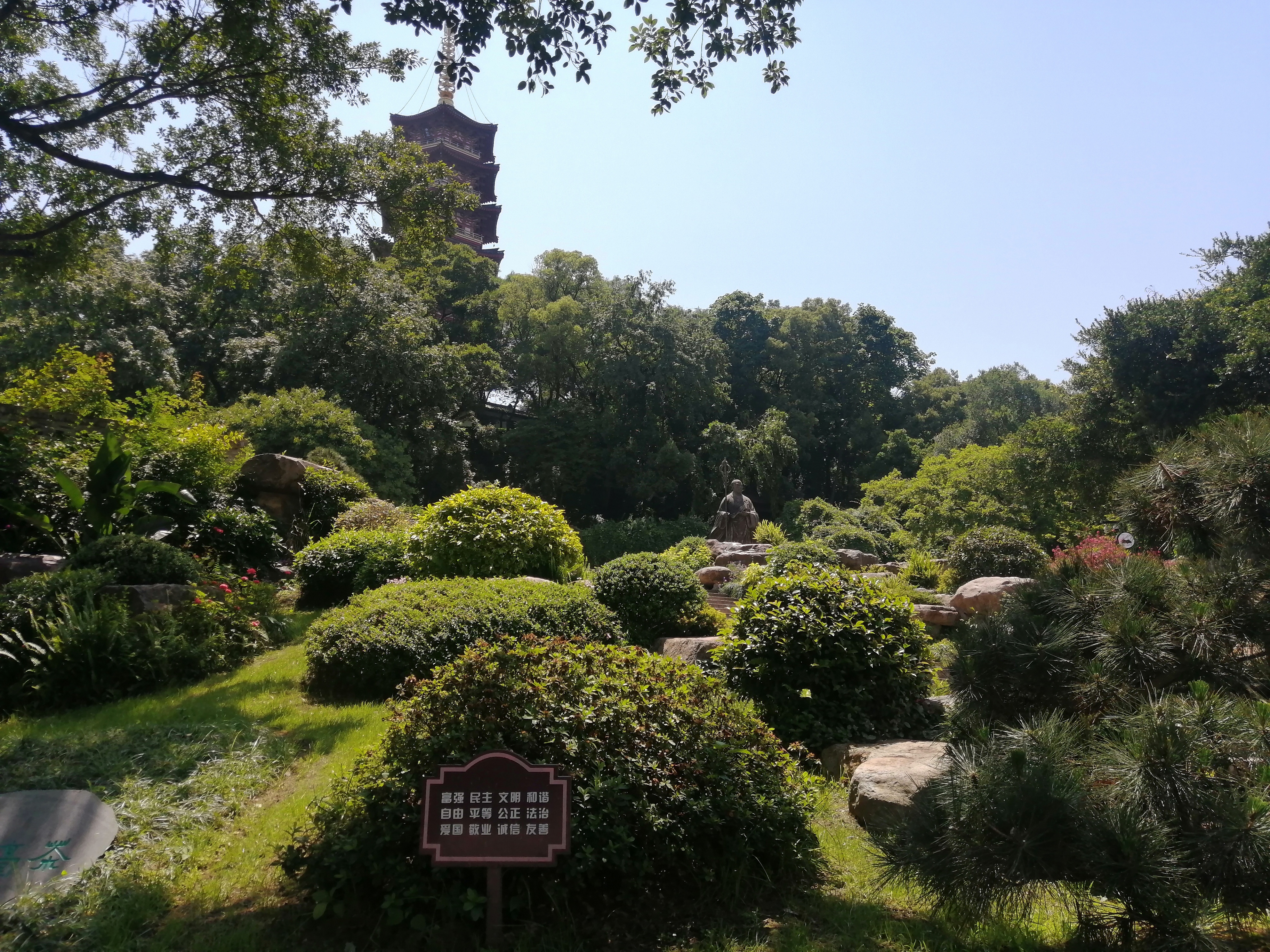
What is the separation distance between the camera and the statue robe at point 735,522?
1883 cm

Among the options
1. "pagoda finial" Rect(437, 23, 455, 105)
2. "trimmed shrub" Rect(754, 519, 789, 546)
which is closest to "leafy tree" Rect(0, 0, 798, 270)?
"pagoda finial" Rect(437, 23, 455, 105)

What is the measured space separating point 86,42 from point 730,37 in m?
6.87

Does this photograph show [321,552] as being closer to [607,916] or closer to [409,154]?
[409,154]

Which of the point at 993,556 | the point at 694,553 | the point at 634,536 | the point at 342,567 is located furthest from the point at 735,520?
the point at 342,567

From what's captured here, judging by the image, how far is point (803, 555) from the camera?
38.1ft

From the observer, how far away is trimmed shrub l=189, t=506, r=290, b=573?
406 inches

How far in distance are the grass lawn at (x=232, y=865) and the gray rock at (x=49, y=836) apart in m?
0.09

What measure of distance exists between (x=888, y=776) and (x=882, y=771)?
0.09 metres

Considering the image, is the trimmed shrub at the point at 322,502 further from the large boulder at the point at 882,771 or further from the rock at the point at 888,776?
the rock at the point at 888,776

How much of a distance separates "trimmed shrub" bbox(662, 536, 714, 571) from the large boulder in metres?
5.17

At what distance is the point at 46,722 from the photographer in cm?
566

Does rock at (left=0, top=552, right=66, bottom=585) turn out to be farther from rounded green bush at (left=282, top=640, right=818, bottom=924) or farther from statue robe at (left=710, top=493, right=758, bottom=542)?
statue robe at (left=710, top=493, right=758, bottom=542)

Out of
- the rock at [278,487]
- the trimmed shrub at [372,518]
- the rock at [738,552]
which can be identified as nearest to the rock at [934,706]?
the rock at [738,552]

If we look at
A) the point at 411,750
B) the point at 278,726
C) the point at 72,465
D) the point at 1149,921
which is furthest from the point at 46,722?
the point at 1149,921
